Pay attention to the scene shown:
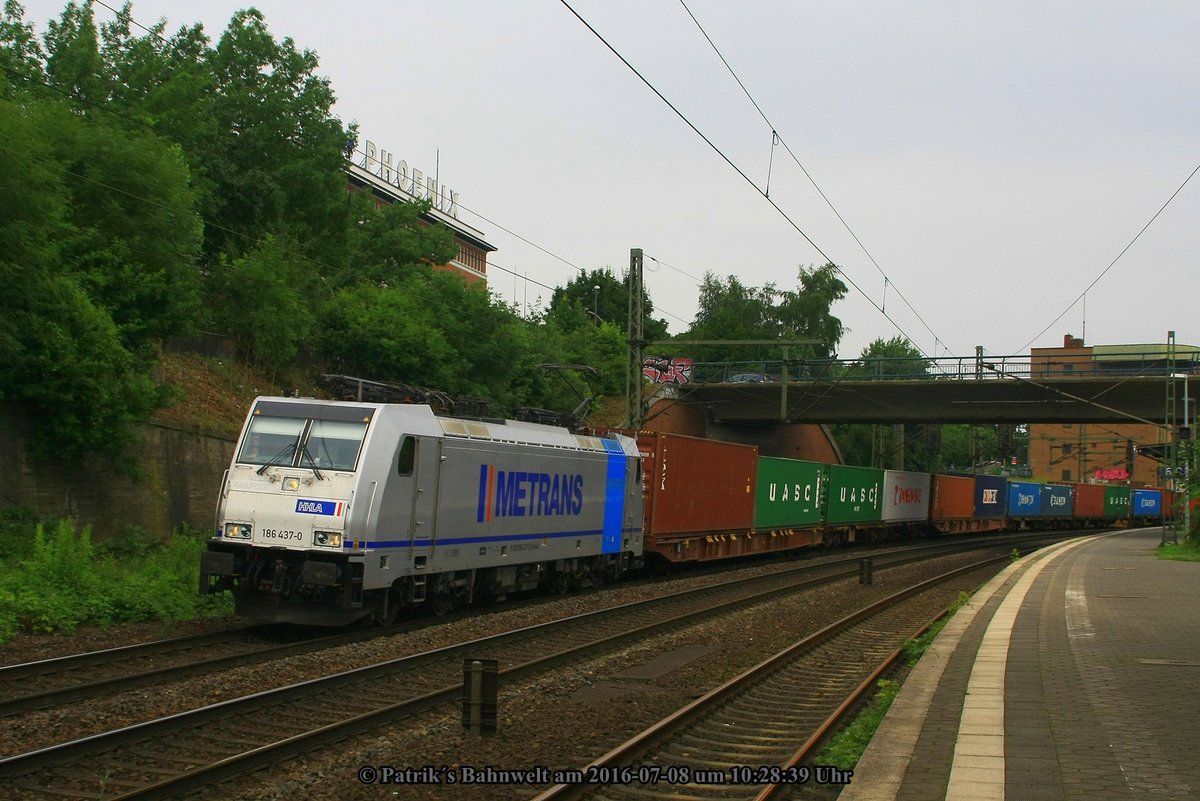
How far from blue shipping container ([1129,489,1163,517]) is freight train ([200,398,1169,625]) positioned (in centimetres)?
5915

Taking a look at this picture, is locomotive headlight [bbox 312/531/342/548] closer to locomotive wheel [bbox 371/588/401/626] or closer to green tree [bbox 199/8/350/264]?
locomotive wheel [bbox 371/588/401/626]

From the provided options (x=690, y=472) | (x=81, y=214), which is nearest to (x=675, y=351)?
(x=690, y=472)

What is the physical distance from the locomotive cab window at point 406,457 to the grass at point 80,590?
11.8ft

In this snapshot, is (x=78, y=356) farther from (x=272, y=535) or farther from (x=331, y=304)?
(x=331, y=304)

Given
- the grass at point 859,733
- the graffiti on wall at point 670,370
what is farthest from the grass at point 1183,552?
the grass at point 859,733

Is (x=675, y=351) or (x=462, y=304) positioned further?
(x=675, y=351)

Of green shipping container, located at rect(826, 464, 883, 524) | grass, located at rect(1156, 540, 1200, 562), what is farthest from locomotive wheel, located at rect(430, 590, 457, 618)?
green shipping container, located at rect(826, 464, 883, 524)

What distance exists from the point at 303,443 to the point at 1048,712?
924 cm

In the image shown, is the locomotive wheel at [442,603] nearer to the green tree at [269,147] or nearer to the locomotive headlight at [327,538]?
the locomotive headlight at [327,538]

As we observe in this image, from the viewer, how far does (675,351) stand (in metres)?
73.3

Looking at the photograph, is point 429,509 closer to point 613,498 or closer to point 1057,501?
point 613,498

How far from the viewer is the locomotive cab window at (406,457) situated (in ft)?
46.9

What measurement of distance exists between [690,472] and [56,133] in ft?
49.4

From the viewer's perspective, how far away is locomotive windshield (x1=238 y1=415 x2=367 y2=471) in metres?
14.0
